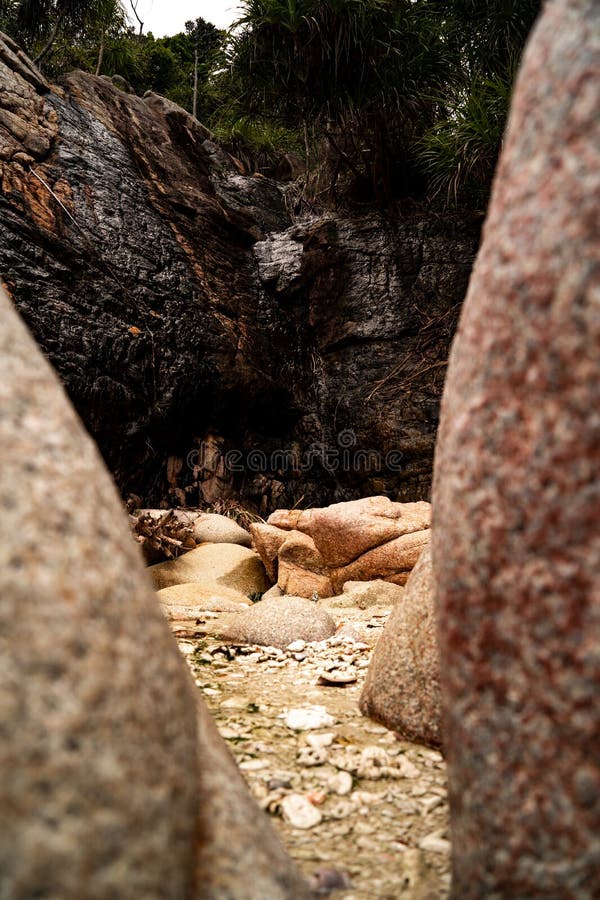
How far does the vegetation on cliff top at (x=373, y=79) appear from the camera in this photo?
8.77m

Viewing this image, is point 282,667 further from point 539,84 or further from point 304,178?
point 304,178

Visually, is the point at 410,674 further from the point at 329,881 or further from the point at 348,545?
the point at 348,545

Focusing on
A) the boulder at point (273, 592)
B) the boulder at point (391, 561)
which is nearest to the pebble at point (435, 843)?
the boulder at point (391, 561)

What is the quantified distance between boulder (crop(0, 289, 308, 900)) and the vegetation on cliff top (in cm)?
915

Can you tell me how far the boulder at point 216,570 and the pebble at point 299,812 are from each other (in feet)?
14.0

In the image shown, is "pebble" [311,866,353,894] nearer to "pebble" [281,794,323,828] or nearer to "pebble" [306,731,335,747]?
"pebble" [281,794,323,828]

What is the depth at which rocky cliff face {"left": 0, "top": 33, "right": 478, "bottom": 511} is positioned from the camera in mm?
7473

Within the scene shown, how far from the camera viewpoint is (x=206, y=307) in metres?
9.03

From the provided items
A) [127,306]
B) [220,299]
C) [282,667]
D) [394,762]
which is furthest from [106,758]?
[220,299]

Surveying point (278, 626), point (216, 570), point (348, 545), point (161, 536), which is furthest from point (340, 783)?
point (161, 536)

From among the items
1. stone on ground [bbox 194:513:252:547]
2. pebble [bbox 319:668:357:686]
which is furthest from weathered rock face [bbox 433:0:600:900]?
stone on ground [bbox 194:513:252:547]

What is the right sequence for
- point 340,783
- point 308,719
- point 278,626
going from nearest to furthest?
point 340,783 < point 308,719 < point 278,626

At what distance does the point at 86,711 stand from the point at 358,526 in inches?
193

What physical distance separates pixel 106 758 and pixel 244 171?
13.4 meters
